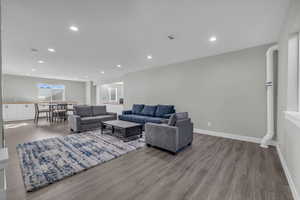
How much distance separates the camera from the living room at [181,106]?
1.73 metres

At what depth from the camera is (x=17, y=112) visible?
6719mm

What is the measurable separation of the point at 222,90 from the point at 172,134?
235 cm

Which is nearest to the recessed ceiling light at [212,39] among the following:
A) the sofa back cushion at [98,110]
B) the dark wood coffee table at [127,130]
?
the dark wood coffee table at [127,130]

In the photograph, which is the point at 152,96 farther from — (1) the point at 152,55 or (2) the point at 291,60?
(2) the point at 291,60

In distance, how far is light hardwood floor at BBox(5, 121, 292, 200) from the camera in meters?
1.56

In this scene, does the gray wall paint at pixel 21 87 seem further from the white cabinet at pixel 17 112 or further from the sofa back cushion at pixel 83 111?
the sofa back cushion at pixel 83 111

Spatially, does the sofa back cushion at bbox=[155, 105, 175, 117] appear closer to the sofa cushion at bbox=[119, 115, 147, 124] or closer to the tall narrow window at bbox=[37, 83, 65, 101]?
the sofa cushion at bbox=[119, 115, 147, 124]

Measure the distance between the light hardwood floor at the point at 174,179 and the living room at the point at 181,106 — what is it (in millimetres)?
16

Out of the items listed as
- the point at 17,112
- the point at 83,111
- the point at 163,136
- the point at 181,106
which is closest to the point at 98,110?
the point at 83,111

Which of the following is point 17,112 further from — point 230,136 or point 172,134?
point 230,136

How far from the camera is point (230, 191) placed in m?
1.62

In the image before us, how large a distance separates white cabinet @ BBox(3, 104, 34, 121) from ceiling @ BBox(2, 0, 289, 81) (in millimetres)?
4331

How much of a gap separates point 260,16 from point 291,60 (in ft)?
2.90

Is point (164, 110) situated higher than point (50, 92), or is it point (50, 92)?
point (50, 92)
